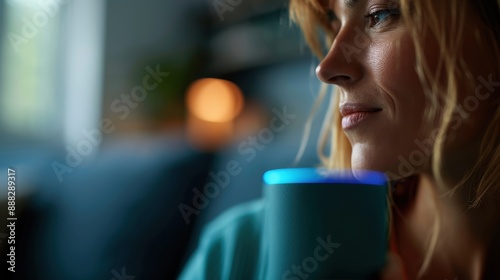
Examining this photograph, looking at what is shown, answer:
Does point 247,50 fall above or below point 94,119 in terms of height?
above

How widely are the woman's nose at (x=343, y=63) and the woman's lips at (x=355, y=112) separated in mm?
24

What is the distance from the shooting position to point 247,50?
3.54ft

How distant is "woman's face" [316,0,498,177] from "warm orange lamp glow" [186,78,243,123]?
57 cm

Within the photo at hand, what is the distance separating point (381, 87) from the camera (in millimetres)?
491

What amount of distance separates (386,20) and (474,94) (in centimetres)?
11

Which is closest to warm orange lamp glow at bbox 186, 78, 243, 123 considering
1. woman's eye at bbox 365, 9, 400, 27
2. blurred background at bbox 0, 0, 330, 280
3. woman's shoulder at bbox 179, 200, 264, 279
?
blurred background at bbox 0, 0, 330, 280

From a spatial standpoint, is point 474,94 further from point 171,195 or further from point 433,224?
point 171,195

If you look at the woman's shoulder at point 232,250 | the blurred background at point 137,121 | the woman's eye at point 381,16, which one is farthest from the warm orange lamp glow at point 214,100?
the woman's eye at point 381,16

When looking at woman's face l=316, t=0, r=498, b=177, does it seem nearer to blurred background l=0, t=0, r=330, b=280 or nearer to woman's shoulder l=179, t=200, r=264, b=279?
woman's shoulder l=179, t=200, r=264, b=279

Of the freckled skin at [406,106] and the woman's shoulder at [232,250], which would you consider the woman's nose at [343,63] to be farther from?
the woman's shoulder at [232,250]

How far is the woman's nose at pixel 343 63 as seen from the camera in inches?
19.4

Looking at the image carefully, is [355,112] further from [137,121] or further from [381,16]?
[137,121]

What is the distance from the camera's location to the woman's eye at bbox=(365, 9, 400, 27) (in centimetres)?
50

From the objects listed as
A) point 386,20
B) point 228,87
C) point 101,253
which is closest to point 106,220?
point 101,253
